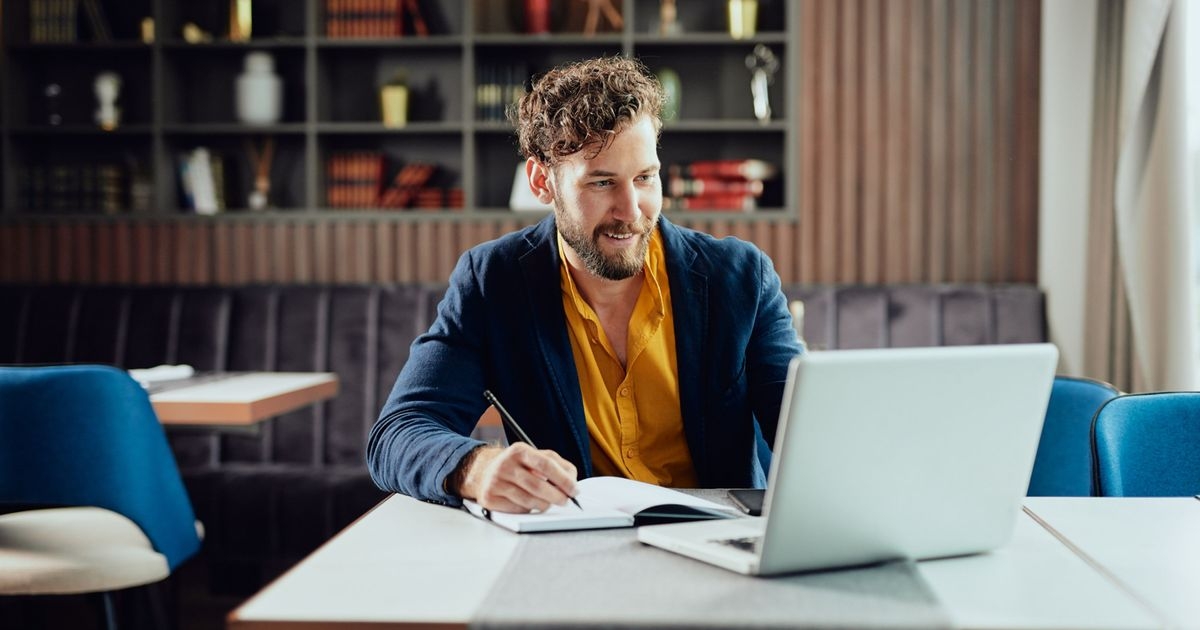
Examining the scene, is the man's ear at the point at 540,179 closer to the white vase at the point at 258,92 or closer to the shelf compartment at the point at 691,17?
the shelf compartment at the point at 691,17

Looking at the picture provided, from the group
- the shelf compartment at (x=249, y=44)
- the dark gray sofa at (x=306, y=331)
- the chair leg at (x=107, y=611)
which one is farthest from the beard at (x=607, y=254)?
the shelf compartment at (x=249, y=44)

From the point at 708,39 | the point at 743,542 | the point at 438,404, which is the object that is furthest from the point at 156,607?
the point at 708,39

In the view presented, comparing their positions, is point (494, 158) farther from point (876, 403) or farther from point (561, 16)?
point (876, 403)

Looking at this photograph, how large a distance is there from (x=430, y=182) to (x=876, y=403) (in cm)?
347

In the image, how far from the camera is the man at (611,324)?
171 centimetres

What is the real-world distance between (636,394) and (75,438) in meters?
1.07

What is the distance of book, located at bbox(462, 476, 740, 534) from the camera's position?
1.21m

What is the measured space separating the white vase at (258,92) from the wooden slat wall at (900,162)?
46 cm

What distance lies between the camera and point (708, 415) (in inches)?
69.3

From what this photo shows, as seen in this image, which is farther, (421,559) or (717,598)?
(421,559)

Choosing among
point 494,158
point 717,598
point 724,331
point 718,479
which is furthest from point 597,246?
point 494,158

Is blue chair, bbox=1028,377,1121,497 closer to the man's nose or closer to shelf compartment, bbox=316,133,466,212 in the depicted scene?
the man's nose

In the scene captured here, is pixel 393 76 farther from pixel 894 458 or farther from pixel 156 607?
pixel 894 458

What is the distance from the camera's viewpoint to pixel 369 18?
4.07 metres
